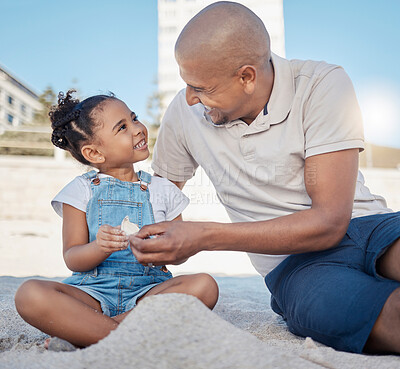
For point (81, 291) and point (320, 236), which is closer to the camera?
point (320, 236)

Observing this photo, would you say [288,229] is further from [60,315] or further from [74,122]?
[74,122]

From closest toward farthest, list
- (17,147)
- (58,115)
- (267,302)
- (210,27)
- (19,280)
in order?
(210,27) < (58,115) < (267,302) < (19,280) < (17,147)

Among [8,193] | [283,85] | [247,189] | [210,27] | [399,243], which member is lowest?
[8,193]

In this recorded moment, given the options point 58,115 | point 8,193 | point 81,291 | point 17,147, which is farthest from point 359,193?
point 17,147

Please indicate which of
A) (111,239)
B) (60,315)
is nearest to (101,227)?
(111,239)

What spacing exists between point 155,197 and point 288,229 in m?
0.82

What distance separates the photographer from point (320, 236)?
1.79 metres

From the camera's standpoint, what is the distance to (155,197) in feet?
7.71

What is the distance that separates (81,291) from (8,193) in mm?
9075

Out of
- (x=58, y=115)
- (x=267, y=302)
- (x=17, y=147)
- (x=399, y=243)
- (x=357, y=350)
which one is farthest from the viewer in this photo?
(x=17, y=147)

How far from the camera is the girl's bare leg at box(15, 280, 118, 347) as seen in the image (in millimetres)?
1689

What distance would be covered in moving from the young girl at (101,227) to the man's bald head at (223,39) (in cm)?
56

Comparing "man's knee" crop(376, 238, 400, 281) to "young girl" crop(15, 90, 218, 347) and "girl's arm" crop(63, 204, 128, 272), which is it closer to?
"young girl" crop(15, 90, 218, 347)

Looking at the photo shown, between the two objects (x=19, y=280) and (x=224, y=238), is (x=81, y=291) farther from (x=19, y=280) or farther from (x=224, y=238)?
(x=19, y=280)
